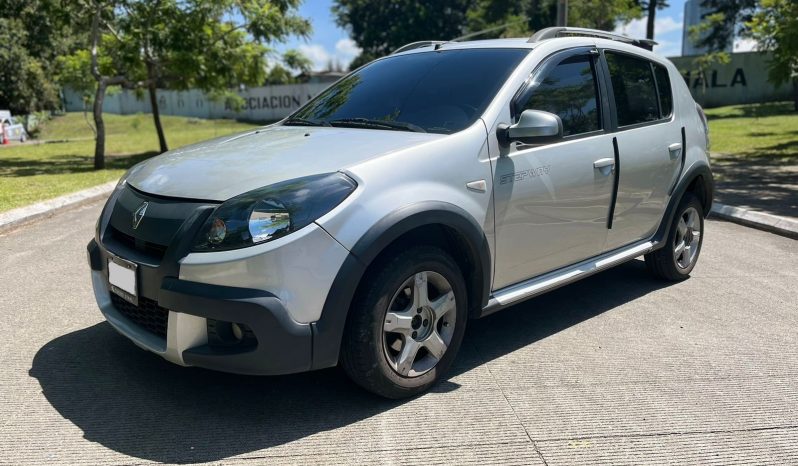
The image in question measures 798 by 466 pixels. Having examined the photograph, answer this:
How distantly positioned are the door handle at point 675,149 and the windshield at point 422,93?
5.10 feet

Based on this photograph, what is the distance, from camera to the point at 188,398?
10.8 ft

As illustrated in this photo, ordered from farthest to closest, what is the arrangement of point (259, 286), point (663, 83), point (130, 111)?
1. point (130, 111)
2. point (663, 83)
3. point (259, 286)

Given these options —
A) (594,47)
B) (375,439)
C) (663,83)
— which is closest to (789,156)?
(663,83)

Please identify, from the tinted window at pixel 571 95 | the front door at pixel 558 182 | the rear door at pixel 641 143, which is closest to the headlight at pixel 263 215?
the front door at pixel 558 182

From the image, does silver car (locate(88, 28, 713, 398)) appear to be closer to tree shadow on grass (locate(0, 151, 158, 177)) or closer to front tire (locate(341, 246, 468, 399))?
front tire (locate(341, 246, 468, 399))

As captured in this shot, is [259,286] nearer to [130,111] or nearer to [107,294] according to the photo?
[107,294]

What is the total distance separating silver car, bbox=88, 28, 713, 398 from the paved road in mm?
338

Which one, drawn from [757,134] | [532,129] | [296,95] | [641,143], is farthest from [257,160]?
[296,95]

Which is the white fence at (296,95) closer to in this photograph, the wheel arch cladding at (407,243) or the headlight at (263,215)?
the wheel arch cladding at (407,243)

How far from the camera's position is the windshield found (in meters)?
3.66

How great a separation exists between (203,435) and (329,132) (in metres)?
1.72

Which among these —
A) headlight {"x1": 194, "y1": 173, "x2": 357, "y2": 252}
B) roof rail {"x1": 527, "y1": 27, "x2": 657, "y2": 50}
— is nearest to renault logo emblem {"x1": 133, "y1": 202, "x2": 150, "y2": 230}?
headlight {"x1": 194, "y1": 173, "x2": 357, "y2": 252}

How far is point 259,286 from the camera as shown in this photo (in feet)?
8.91

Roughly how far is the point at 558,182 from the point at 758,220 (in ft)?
16.1
